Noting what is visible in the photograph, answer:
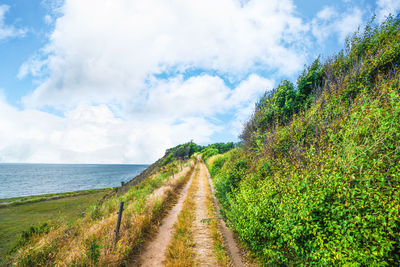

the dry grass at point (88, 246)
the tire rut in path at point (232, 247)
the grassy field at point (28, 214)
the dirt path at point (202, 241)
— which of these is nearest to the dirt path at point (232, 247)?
the tire rut in path at point (232, 247)

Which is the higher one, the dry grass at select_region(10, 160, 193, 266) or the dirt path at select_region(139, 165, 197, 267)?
the dry grass at select_region(10, 160, 193, 266)

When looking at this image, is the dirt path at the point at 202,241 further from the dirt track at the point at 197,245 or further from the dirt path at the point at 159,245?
the dirt path at the point at 159,245

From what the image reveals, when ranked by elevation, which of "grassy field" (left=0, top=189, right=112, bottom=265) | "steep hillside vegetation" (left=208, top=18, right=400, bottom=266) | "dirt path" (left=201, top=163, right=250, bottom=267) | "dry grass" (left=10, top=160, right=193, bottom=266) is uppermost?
"steep hillside vegetation" (left=208, top=18, right=400, bottom=266)

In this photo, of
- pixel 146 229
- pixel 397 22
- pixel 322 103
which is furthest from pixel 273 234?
pixel 397 22

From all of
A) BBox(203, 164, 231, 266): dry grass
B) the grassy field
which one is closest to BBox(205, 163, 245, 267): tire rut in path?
BBox(203, 164, 231, 266): dry grass

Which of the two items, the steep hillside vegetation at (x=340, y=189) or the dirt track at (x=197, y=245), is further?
the dirt track at (x=197, y=245)

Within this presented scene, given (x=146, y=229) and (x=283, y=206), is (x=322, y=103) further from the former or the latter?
(x=146, y=229)

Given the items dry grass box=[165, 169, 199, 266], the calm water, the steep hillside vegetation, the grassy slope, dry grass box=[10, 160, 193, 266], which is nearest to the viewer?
the steep hillside vegetation

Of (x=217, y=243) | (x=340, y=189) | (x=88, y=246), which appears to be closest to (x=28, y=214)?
(x=88, y=246)

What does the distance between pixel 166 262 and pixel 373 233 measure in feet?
18.4

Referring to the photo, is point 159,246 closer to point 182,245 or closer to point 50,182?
point 182,245

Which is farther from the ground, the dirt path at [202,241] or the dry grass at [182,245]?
the dry grass at [182,245]

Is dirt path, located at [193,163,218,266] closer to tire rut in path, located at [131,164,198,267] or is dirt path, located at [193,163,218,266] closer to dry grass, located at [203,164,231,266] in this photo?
dry grass, located at [203,164,231,266]

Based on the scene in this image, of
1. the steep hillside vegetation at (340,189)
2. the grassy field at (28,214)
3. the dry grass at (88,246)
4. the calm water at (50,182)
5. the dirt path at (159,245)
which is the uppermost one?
the steep hillside vegetation at (340,189)
